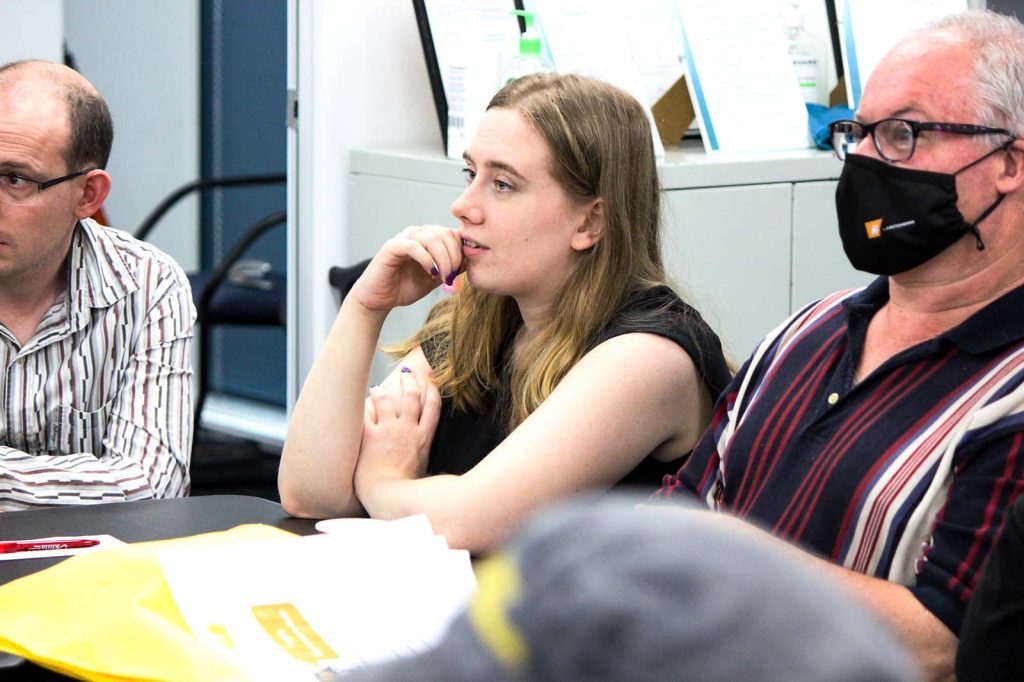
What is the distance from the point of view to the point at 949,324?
1.48m

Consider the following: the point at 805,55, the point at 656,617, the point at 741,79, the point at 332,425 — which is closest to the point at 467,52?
the point at 741,79

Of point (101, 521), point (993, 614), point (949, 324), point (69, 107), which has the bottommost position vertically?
point (101, 521)

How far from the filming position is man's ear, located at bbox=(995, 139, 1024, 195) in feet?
4.89

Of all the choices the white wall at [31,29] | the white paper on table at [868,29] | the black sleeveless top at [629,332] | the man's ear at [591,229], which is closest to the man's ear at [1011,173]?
the black sleeveless top at [629,332]

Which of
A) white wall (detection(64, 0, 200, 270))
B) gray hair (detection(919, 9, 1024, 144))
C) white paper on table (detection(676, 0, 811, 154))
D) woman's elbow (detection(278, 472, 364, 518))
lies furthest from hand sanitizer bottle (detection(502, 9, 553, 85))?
white wall (detection(64, 0, 200, 270))

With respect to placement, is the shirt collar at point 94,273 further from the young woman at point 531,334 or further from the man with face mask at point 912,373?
the man with face mask at point 912,373

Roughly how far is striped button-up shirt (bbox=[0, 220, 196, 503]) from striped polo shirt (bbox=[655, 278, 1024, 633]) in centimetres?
87

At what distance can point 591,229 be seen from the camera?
1918 mm

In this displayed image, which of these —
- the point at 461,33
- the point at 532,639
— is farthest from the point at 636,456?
the point at 461,33

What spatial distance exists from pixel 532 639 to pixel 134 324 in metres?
1.88

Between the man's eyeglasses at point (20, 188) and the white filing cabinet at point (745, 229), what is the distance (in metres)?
1.04

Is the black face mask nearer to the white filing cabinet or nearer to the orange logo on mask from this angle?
the orange logo on mask

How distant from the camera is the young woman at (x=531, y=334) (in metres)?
1.74

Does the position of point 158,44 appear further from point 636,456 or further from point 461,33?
point 636,456
